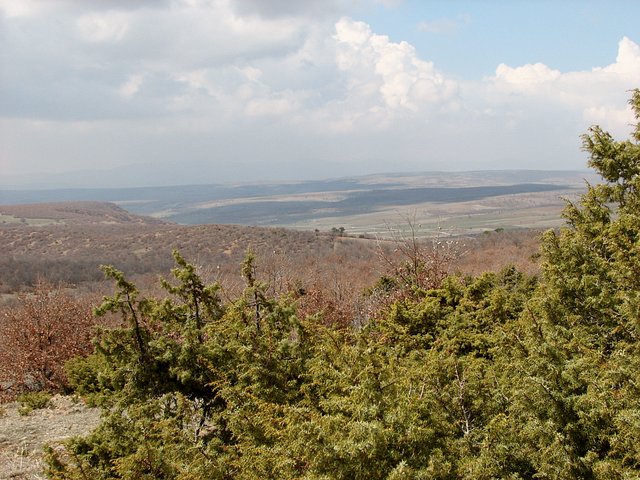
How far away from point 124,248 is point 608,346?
75.6 m

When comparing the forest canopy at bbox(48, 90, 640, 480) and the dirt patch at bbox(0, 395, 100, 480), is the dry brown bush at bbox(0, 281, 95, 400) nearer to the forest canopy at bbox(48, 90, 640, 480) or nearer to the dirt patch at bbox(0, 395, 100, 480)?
the dirt patch at bbox(0, 395, 100, 480)

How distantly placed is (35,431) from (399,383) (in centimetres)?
922

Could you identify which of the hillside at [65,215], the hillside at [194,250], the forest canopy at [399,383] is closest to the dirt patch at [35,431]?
the forest canopy at [399,383]

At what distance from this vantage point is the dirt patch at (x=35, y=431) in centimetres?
908

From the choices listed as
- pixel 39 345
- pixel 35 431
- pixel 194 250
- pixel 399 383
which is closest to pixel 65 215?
pixel 194 250

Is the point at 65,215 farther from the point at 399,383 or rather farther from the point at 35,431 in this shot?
the point at 399,383

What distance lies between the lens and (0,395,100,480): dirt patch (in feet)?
29.8

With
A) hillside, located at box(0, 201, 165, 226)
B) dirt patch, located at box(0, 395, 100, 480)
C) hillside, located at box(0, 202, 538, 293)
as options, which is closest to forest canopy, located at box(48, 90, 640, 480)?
dirt patch, located at box(0, 395, 100, 480)

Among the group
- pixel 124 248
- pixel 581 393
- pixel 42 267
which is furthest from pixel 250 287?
pixel 124 248

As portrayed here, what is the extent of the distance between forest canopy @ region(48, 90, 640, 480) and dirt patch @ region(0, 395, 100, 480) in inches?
54.5

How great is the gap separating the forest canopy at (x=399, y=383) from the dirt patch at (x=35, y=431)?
1.38m

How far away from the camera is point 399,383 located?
5895 mm

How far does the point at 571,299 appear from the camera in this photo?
27.4 feet

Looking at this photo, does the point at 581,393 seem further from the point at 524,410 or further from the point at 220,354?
the point at 220,354
